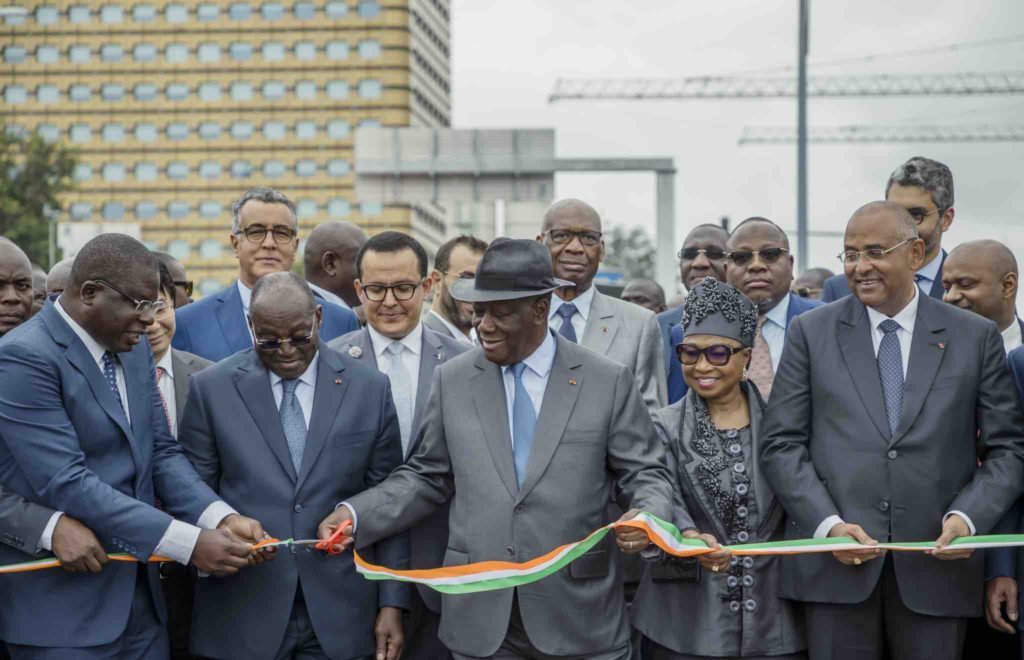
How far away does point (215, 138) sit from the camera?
103m

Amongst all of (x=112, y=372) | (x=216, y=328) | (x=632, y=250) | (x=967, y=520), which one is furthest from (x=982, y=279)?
(x=632, y=250)

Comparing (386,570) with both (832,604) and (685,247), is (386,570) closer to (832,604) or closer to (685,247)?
(832,604)

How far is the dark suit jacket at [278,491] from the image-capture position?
6.23 meters

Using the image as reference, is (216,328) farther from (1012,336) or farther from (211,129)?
(211,129)

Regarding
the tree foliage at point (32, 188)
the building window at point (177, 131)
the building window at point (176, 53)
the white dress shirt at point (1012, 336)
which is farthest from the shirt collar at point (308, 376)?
the building window at point (176, 53)

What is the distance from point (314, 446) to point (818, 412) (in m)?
2.47

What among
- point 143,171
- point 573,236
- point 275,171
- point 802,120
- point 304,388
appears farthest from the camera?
point 143,171

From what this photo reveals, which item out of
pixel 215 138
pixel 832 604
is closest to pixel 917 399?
pixel 832 604

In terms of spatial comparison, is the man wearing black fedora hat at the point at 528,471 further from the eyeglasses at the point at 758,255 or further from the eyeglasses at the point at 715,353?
the eyeglasses at the point at 758,255

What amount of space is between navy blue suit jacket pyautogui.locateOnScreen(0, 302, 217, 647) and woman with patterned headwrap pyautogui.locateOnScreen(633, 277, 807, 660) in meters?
2.28

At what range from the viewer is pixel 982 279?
7.45m

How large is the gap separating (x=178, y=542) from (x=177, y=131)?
333ft

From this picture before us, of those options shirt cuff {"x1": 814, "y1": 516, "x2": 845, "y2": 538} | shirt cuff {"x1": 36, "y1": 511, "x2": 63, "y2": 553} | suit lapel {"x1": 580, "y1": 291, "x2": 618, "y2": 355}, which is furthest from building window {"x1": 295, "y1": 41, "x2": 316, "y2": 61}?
shirt cuff {"x1": 814, "y1": 516, "x2": 845, "y2": 538}

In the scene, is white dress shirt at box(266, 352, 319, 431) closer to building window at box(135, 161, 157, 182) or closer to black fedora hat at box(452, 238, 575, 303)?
black fedora hat at box(452, 238, 575, 303)
